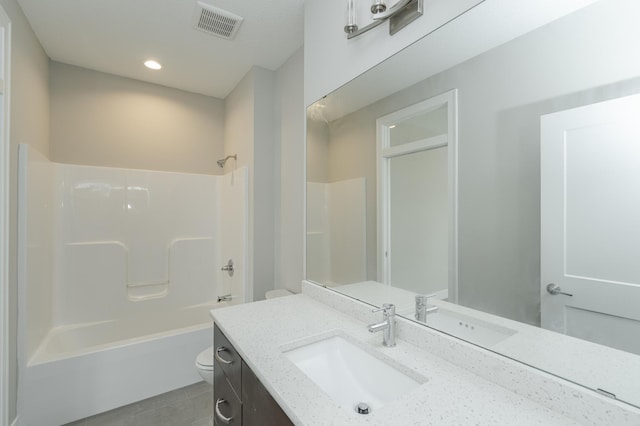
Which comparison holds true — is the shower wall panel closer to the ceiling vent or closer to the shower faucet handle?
the shower faucet handle

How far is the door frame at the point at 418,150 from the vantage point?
1.02 m

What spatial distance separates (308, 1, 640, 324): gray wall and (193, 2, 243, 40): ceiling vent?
1572mm

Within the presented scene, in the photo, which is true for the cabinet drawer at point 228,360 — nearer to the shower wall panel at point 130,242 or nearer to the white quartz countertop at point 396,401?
the white quartz countertop at point 396,401

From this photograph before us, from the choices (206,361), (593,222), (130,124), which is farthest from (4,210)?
(593,222)

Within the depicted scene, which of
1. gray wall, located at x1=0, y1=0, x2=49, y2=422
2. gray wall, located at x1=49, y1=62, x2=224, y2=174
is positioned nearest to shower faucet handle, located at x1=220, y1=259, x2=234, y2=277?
gray wall, located at x1=49, y1=62, x2=224, y2=174

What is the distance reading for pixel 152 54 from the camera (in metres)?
2.40

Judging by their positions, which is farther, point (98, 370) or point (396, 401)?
point (98, 370)

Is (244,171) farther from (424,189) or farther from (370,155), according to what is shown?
(424,189)

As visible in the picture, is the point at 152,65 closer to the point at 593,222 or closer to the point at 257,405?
the point at 257,405

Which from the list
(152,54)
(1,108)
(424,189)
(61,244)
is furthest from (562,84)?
(61,244)

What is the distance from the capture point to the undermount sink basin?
0.94 metres

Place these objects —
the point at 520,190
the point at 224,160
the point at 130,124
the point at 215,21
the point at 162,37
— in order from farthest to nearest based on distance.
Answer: the point at 224,160, the point at 130,124, the point at 162,37, the point at 215,21, the point at 520,190

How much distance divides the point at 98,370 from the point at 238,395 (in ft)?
5.29

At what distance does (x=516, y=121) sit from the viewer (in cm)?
84
